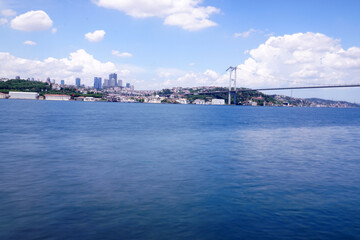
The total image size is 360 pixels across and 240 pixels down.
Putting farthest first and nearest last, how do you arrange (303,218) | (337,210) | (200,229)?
1. (337,210)
2. (303,218)
3. (200,229)

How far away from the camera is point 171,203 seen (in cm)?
682

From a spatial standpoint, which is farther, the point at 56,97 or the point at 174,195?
the point at 56,97

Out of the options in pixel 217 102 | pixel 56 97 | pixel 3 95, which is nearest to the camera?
pixel 3 95

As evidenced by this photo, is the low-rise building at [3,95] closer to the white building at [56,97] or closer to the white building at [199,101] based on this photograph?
the white building at [56,97]

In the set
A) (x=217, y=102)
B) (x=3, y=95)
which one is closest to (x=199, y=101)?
(x=217, y=102)

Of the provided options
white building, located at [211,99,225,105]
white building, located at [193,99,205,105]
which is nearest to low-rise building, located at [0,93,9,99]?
white building, located at [193,99,205,105]

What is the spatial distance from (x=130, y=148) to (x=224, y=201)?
8601mm

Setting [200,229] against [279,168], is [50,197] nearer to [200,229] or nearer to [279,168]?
[200,229]

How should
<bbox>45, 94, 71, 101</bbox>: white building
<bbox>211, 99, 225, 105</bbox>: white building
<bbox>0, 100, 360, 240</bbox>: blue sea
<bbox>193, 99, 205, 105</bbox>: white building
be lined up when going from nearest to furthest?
1. <bbox>0, 100, 360, 240</bbox>: blue sea
2. <bbox>45, 94, 71, 101</bbox>: white building
3. <bbox>211, 99, 225, 105</bbox>: white building
4. <bbox>193, 99, 205, 105</bbox>: white building

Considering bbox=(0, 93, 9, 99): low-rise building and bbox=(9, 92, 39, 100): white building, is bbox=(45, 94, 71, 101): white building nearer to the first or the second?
bbox=(9, 92, 39, 100): white building

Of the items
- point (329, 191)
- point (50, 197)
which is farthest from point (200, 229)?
point (329, 191)

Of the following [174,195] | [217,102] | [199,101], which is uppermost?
[199,101]

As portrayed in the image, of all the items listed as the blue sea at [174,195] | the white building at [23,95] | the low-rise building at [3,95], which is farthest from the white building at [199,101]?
the blue sea at [174,195]

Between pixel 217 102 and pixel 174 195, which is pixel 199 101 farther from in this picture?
pixel 174 195
